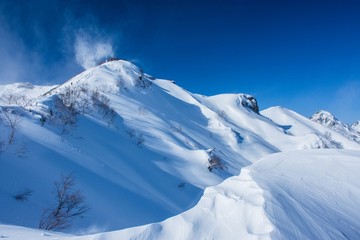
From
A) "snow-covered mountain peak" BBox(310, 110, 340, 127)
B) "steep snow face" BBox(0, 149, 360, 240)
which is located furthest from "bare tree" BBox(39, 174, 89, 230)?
"snow-covered mountain peak" BBox(310, 110, 340, 127)

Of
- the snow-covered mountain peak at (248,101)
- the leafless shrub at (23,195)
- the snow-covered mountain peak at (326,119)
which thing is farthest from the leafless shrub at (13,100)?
the snow-covered mountain peak at (326,119)

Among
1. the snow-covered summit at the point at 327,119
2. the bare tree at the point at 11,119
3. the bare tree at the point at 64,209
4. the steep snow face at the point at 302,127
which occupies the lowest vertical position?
the bare tree at the point at 64,209

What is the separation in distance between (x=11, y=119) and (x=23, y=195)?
232 inches

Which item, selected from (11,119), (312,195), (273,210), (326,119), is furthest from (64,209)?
(326,119)

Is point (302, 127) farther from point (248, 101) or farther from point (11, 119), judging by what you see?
point (11, 119)

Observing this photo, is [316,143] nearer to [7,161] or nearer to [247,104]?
[247,104]

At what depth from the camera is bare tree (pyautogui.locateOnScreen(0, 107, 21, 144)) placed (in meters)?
11.8

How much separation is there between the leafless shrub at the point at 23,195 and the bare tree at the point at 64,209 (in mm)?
883

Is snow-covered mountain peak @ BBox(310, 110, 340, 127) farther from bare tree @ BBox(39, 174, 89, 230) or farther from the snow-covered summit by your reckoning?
bare tree @ BBox(39, 174, 89, 230)

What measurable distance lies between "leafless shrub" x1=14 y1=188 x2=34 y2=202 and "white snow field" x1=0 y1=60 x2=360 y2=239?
107mm

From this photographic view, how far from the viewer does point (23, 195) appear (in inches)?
353

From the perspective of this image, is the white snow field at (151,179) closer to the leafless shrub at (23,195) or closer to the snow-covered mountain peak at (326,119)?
the leafless shrub at (23,195)

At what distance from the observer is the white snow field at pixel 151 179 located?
3.69 metres

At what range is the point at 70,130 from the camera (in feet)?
53.0
